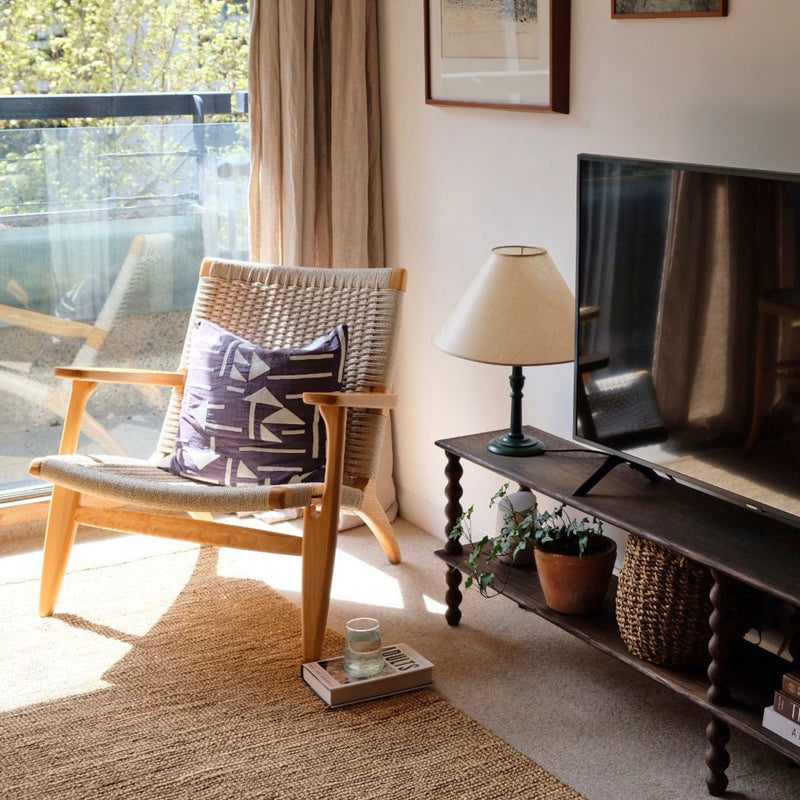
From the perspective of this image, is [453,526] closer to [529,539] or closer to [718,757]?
[529,539]

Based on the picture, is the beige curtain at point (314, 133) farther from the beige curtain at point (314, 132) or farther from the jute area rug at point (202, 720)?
the jute area rug at point (202, 720)

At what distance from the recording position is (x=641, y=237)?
2271 mm

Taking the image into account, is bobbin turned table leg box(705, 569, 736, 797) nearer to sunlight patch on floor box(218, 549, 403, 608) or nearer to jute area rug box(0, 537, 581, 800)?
jute area rug box(0, 537, 581, 800)

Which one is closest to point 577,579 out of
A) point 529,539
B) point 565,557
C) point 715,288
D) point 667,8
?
point 565,557

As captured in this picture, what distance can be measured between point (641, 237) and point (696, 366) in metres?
0.28

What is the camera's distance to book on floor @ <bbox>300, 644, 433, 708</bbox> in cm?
249

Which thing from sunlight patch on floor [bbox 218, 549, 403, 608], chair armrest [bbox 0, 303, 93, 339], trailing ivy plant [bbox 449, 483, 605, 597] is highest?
chair armrest [bbox 0, 303, 93, 339]

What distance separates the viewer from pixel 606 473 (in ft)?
8.02

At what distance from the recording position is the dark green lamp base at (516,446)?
267 cm

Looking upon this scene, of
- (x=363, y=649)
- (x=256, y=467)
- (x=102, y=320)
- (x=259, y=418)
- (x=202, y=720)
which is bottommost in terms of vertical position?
(x=202, y=720)

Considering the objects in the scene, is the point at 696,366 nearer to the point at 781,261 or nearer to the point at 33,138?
the point at 781,261

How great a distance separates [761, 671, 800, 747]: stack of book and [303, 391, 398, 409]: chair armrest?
113 centimetres

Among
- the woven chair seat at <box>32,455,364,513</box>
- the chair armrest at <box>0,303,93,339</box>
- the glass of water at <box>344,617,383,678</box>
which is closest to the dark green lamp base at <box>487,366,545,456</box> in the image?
the woven chair seat at <box>32,455,364,513</box>

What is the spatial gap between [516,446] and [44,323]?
1.60 metres
